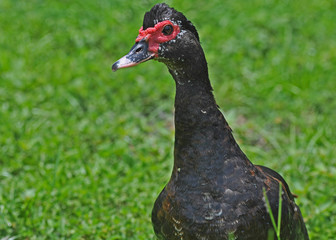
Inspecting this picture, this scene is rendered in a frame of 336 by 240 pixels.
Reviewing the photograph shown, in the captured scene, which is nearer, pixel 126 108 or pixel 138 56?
pixel 138 56

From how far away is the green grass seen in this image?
4.13 metres

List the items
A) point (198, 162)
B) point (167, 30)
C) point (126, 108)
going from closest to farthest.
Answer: point (167, 30)
point (198, 162)
point (126, 108)

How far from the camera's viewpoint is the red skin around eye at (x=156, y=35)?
8.93 feet

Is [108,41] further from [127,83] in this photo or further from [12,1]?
[12,1]

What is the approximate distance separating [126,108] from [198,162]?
8.79 ft

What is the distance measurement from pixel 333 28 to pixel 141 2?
2.34m

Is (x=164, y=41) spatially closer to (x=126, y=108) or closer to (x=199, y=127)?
(x=199, y=127)

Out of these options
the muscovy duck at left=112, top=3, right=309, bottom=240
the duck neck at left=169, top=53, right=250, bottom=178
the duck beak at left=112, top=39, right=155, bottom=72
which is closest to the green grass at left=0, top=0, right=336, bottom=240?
the muscovy duck at left=112, top=3, right=309, bottom=240

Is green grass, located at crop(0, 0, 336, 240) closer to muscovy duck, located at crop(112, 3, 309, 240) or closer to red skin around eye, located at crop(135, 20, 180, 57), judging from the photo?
muscovy duck, located at crop(112, 3, 309, 240)

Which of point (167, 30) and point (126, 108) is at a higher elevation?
point (167, 30)

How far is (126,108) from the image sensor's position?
5445mm

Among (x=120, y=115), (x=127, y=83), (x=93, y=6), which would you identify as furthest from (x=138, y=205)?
(x=93, y=6)

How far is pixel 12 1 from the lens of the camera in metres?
6.95

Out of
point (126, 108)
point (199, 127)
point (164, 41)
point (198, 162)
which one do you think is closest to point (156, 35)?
point (164, 41)
